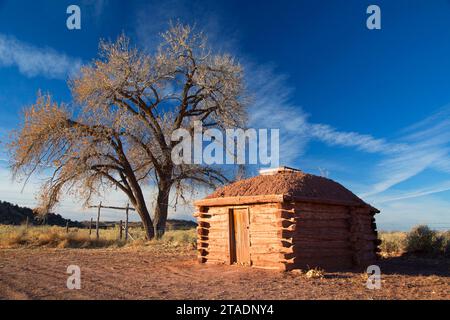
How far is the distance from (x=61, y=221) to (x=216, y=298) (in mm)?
43557

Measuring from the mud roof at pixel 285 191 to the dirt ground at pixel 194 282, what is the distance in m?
2.10

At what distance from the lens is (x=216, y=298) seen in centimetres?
759

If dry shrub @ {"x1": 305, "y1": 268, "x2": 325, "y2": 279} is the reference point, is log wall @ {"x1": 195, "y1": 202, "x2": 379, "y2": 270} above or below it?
above

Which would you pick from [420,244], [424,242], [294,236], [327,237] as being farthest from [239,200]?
[424,242]

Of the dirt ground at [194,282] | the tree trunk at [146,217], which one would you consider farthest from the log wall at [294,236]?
the tree trunk at [146,217]

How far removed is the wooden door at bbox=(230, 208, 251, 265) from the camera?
40.2 feet

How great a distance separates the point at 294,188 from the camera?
11773mm

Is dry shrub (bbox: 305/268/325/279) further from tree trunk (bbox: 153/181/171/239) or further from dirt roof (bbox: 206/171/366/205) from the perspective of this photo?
tree trunk (bbox: 153/181/171/239)

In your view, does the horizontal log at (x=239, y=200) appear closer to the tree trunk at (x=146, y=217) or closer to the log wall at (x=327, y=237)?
the log wall at (x=327, y=237)

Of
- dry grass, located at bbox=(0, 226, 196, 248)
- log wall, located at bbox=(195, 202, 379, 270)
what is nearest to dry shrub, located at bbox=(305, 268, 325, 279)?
log wall, located at bbox=(195, 202, 379, 270)

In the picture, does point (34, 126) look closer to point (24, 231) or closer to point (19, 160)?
point (19, 160)

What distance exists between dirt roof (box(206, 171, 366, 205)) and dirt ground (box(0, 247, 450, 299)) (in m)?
2.29
